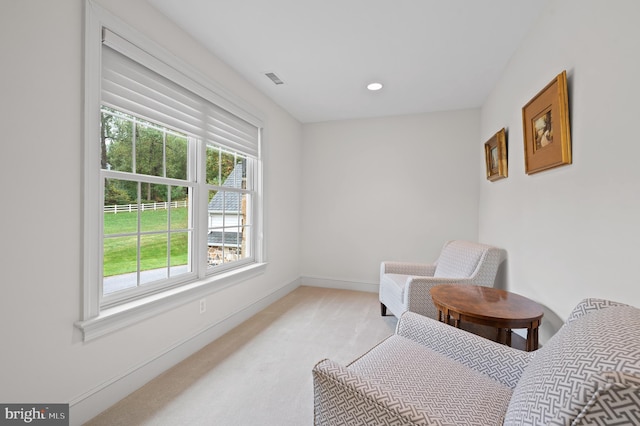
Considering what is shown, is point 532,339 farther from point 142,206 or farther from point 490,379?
point 142,206

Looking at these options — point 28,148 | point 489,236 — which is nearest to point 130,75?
point 28,148

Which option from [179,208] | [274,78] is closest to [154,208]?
[179,208]

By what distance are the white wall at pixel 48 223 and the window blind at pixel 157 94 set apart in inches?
6.7

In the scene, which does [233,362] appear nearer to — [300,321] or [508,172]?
[300,321]

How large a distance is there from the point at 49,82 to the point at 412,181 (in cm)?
358

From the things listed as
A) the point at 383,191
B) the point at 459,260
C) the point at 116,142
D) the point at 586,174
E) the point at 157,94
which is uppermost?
Answer: the point at 157,94

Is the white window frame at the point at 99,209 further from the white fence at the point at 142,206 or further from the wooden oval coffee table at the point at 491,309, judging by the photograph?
the wooden oval coffee table at the point at 491,309

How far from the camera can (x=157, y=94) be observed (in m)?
1.98

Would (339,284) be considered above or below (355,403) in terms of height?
below

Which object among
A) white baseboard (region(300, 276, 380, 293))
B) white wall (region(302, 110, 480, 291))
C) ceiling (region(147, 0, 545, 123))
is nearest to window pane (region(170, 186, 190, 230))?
ceiling (region(147, 0, 545, 123))

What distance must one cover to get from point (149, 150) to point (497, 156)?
2.98 m

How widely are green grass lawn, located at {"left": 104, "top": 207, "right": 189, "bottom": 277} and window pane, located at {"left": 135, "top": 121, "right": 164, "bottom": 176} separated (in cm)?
30

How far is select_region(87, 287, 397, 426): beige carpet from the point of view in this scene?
1.57 m

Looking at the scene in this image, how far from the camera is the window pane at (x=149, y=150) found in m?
1.96
